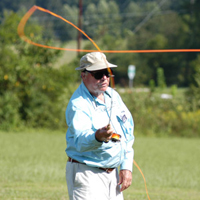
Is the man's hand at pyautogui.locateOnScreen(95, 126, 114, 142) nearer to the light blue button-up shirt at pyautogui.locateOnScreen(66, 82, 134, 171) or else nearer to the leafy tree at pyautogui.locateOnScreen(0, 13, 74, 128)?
the light blue button-up shirt at pyautogui.locateOnScreen(66, 82, 134, 171)

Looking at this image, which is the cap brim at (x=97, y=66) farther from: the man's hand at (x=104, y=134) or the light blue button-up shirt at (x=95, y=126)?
the man's hand at (x=104, y=134)

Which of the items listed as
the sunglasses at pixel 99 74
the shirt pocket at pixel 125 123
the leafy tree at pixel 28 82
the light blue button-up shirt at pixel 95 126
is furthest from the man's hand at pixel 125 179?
the leafy tree at pixel 28 82

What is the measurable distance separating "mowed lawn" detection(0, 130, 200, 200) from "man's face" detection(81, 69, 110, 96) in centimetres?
378

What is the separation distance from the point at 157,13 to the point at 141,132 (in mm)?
76215

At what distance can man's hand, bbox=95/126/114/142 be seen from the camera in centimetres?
365

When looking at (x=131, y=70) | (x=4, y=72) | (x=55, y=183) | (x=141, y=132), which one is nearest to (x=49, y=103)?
(x=4, y=72)

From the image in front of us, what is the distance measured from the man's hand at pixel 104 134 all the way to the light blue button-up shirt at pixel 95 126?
185 mm

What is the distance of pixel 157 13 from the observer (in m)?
95.1

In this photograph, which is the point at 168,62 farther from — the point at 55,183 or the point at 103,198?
the point at 103,198

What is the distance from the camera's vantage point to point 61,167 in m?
12.6

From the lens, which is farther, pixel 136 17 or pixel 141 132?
pixel 136 17

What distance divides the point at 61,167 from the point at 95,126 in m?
8.48

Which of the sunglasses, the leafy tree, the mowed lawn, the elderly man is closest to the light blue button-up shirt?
the elderly man

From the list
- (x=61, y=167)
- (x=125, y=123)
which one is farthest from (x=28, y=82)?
(x=125, y=123)
